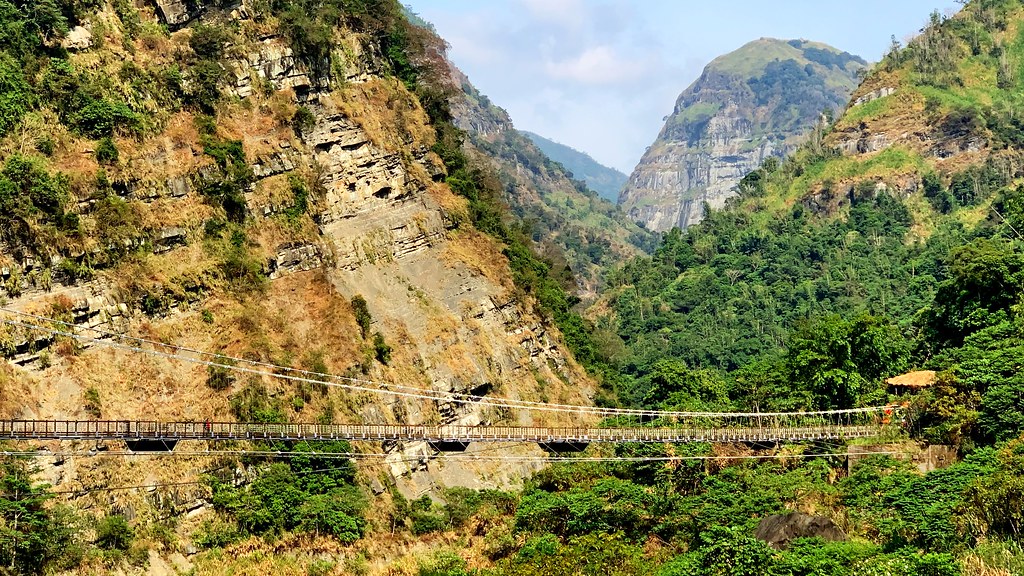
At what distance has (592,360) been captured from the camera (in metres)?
69.9

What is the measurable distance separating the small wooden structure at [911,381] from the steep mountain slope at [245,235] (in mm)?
17203

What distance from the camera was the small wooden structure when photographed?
51.1 m

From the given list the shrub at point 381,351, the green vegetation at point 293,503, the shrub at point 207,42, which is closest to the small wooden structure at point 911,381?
the shrub at point 381,351

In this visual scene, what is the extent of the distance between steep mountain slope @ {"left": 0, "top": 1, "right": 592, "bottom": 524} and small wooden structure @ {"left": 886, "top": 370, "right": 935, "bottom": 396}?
56.4 feet

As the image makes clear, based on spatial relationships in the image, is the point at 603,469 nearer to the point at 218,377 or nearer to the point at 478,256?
the point at 218,377

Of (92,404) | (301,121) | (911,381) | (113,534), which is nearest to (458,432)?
(92,404)

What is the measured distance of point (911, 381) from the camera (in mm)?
52031

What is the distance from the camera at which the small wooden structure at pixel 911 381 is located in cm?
5112

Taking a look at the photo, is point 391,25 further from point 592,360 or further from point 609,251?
point 609,251

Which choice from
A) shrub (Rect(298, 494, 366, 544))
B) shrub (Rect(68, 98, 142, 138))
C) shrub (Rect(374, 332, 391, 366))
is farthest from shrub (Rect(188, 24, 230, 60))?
shrub (Rect(298, 494, 366, 544))

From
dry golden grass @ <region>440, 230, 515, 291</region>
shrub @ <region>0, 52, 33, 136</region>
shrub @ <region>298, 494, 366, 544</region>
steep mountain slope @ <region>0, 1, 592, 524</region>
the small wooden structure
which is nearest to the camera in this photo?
shrub @ <region>298, 494, 366, 544</region>

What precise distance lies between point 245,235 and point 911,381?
32364 mm

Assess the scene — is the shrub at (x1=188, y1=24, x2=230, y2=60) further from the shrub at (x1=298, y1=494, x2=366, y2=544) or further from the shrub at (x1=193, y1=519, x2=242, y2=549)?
the shrub at (x1=193, y1=519, x2=242, y2=549)

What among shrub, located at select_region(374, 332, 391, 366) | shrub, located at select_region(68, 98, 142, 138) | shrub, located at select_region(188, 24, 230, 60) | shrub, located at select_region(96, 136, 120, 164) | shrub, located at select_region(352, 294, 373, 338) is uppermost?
shrub, located at select_region(188, 24, 230, 60)
